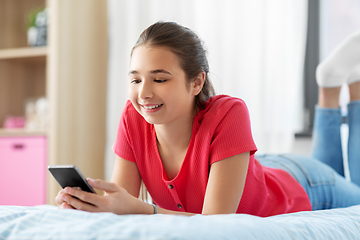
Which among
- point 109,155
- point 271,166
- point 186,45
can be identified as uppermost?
point 186,45

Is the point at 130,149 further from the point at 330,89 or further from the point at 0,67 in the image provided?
the point at 0,67

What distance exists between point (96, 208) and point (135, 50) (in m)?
0.43

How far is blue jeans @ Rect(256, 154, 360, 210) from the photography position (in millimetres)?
1466

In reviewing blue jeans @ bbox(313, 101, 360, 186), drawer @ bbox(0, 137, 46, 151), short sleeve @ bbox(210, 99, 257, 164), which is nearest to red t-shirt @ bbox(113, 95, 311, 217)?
short sleeve @ bbox(210, 99, 257, 164)

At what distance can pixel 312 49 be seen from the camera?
2.37 metres

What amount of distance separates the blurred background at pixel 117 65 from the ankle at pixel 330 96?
448mm

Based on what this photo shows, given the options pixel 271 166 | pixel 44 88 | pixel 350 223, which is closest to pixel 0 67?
pixel 44 88

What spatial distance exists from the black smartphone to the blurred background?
4.42 ft

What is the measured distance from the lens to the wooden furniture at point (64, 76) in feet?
7.36

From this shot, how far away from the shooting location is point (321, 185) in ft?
4.86

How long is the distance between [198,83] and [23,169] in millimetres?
1489

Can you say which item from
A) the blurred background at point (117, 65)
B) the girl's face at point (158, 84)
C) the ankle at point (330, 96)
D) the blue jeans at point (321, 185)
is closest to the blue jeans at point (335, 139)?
the ankle at point (330, 96)

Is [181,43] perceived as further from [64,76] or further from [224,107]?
[64,76]

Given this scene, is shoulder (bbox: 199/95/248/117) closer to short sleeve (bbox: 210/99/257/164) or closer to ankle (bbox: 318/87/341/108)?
short sleeve (bbox: 210/99/257/164)
